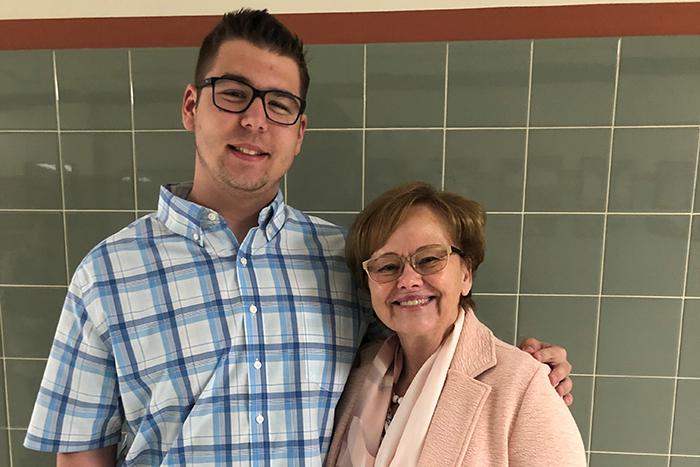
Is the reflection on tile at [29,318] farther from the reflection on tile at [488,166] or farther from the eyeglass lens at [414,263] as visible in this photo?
the reflection on tile at [488,166]

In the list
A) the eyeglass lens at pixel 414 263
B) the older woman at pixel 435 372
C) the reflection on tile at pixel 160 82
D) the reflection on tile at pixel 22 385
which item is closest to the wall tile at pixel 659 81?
the older woman at pixel 435 372

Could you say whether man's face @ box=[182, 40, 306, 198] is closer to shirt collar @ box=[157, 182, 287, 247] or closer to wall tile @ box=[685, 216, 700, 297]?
shirt collar @ box=[157, 182, 287, 247]

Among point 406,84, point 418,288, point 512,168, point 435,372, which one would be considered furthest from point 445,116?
point 435,372

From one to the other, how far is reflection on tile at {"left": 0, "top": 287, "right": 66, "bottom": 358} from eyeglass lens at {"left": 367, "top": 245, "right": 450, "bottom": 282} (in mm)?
1159

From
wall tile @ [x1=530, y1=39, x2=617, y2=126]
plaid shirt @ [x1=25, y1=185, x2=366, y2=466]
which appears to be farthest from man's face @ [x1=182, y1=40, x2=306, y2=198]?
wall tile @ [x1=530, y1=39, x2=617, y2=126]

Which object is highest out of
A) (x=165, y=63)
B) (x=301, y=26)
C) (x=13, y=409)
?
(x=301, y=26)

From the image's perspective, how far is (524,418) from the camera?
957 millimetres

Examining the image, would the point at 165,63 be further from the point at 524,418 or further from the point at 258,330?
the point at 524,418

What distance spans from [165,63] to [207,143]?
2.22 feet

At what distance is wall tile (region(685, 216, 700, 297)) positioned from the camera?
4.99 feet

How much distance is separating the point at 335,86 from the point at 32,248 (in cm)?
111

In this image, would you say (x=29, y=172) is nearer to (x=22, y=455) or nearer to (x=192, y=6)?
(x=192, y=6)

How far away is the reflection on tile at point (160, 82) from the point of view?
1538mm

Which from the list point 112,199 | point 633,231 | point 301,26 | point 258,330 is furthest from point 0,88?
point 633,231
